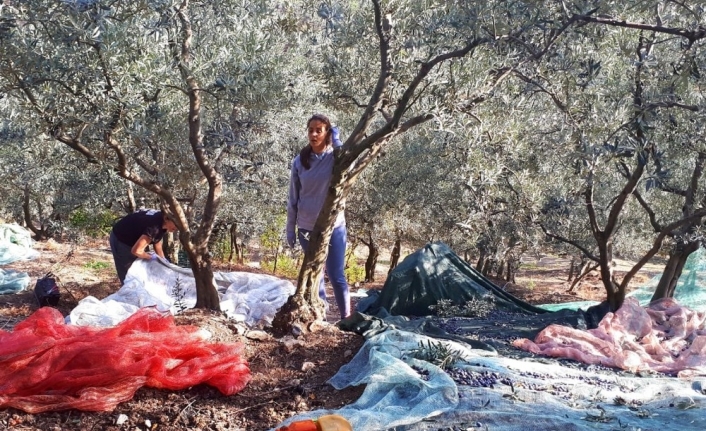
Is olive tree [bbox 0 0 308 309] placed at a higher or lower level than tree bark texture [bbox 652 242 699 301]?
higher

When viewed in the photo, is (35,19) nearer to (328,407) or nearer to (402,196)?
(328,407)

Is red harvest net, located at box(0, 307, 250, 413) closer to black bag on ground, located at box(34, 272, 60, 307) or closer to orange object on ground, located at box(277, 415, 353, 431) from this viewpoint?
orange object on ground, located at box(277, 415, 353, 431)

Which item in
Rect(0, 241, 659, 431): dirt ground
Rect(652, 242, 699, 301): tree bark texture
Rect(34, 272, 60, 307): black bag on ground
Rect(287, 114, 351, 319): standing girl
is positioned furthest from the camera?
Rect(652, 242, 699, 301): tree bark texture

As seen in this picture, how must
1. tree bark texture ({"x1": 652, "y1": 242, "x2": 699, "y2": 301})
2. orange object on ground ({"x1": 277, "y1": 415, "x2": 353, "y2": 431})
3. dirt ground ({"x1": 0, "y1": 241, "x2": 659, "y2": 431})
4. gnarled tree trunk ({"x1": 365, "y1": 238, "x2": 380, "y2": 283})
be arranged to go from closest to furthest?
orange object on ground ({"x1": 277, "y1": 415, "x2": 353, "y2": 431}), dirt ground ({"x1": 0, "y1": 241, "x2": 659, "y2": 431}), tree bark texture ({"x1": 652, "y1": 242, "x2": 699, "y2": 301}), gnarled tree trunk ({"x1": 365, "y1": 238, "x2": 380, "y2": 283})

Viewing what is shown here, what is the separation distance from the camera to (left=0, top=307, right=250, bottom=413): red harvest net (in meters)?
3.49

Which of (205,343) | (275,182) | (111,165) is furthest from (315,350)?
(275,182)

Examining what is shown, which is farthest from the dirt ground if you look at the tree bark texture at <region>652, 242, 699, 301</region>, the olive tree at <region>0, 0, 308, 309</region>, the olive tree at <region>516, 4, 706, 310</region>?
the tree bark texture at <region>652, 242, 699, 301</region>

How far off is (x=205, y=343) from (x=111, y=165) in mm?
1780

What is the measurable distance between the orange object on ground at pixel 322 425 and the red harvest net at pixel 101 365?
0.96m

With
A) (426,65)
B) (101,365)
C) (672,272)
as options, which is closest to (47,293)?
(101,365)

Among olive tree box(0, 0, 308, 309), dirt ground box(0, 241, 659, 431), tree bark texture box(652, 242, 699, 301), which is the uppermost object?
olive tree box(0, 0, 308, 309)

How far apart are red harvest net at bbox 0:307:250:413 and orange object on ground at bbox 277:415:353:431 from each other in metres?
0.96

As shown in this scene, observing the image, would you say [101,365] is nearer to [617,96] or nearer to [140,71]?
[140,71]

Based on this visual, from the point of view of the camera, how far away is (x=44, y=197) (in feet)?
47.2
